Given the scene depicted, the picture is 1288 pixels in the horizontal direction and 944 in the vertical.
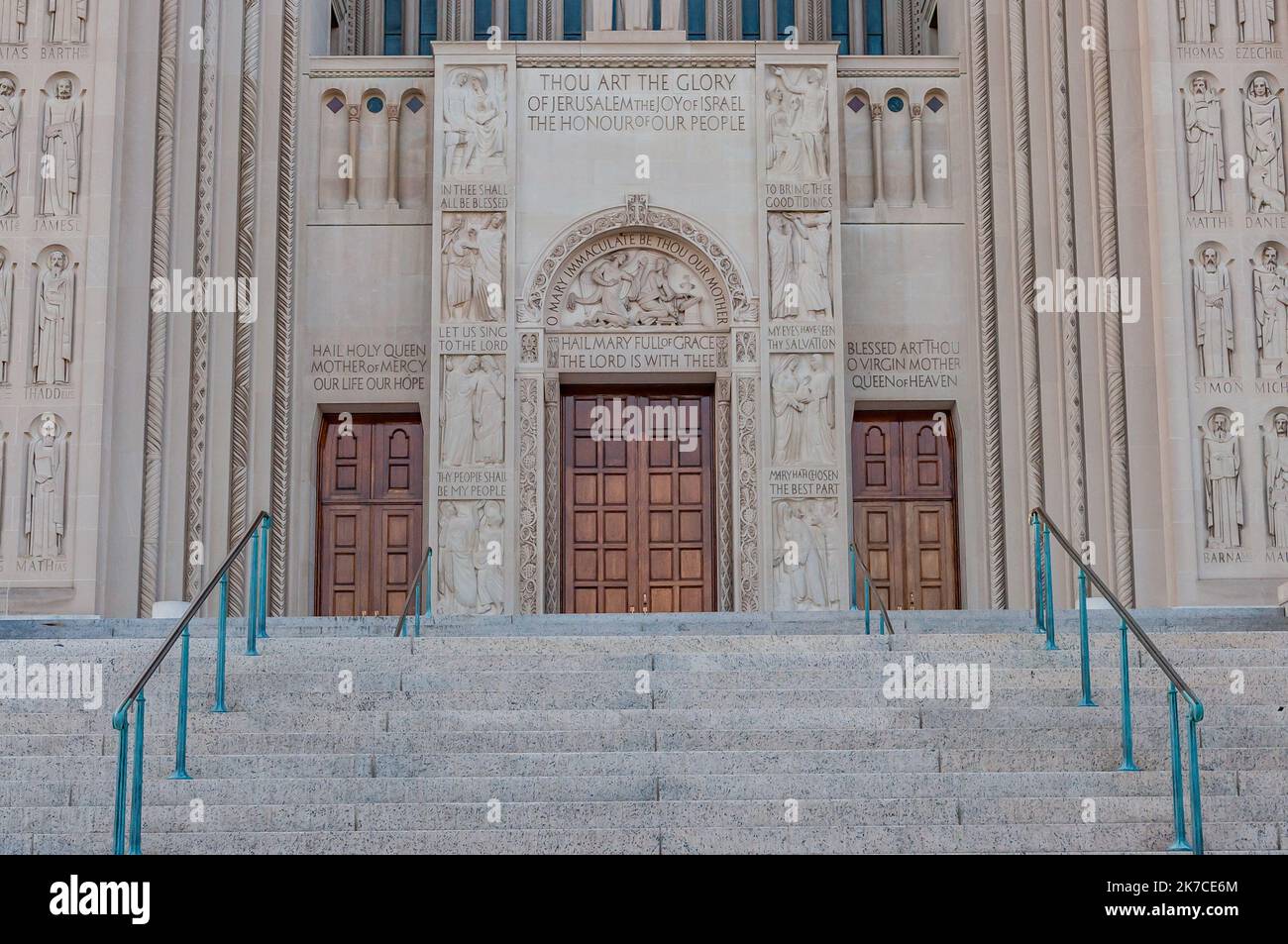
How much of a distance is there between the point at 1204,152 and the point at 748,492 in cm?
541

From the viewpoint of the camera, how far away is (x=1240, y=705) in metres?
11.0

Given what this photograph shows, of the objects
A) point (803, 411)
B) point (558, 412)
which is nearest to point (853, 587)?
point (803, 411)

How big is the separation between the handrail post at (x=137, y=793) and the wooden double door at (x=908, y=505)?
11009 millimetres

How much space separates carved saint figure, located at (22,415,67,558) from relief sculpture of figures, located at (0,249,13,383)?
26.2 inches

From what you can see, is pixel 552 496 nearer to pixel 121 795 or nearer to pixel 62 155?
pixel 62 155

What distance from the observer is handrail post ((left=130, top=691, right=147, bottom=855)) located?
29.0 ft

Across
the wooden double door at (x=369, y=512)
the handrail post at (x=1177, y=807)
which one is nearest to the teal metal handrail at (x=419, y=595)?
the wooden double door at (x=369, y=512)

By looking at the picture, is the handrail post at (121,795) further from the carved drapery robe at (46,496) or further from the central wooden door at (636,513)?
the central wooden door at (636,513)

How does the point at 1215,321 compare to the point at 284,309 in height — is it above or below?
below

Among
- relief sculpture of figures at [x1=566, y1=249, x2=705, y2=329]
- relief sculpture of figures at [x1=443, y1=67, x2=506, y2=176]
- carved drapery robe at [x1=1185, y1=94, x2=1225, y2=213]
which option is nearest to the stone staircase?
carved drapery robe at [x1=1185, y1=94, x2=1225, y2=213]

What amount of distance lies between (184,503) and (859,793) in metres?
10.2

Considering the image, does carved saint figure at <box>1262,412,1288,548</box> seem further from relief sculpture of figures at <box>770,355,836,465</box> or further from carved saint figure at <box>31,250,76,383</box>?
carved saint figure at <box>31,250,76,383</box>

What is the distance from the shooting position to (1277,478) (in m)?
17.0
